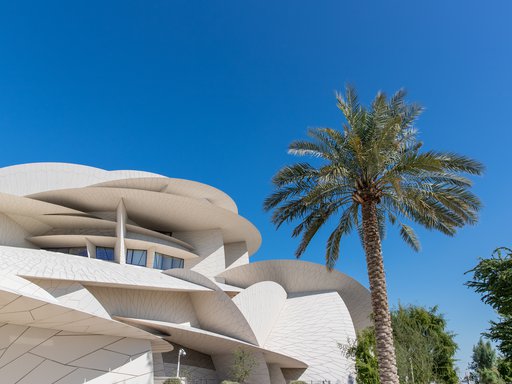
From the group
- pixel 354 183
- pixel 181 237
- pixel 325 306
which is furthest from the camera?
pixel 181 237

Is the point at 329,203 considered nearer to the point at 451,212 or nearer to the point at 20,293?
the point at 451,212

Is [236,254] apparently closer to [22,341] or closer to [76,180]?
[76,180]

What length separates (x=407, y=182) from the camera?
13.6m

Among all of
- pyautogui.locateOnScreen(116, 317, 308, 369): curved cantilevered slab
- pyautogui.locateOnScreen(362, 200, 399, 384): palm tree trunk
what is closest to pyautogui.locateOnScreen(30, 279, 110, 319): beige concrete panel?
pyautogui.locateOnScreen(116, 317, 308, 369): curved cantilevered slab

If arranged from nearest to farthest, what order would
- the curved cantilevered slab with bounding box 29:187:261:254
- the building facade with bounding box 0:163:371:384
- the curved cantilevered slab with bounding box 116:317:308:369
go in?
the building facade with bounding box 0:163:371:384, the curved cantilevered slab with bounding box 116:317:308:369, the curved cantilevered slab with bounding box 29:187:261:254

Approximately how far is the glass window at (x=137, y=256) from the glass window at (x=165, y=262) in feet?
3.07

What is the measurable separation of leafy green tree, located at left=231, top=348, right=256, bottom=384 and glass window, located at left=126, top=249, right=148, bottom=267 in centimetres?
1289

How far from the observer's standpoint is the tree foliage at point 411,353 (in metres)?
16.8

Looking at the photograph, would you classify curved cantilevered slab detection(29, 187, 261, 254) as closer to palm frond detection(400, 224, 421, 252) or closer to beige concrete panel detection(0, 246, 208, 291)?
beige concrete panel detection(0, 246, 208, 291)

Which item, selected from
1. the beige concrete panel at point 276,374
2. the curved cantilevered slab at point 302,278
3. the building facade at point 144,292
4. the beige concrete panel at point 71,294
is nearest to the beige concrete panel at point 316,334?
the building facade at point 144,292

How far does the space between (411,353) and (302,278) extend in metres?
15.1

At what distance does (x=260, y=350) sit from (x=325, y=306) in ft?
28.4

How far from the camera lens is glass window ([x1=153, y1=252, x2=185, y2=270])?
3291 cm

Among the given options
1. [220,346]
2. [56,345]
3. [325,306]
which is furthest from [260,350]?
[56,345]
